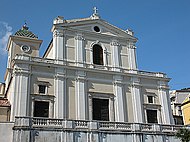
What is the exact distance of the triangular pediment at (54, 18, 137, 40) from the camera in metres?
33.1

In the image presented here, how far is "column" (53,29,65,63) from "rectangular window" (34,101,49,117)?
545 cm

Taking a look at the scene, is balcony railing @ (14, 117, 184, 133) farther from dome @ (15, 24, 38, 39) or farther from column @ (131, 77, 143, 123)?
dome @ (15, 24, 38, 39)

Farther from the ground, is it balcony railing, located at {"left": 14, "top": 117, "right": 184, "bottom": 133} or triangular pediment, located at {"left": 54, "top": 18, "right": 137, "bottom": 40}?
triangular pediment, located at {"left": 54, "top": 18, "right": 137, "bottom": 40}

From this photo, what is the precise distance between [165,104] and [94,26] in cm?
1303

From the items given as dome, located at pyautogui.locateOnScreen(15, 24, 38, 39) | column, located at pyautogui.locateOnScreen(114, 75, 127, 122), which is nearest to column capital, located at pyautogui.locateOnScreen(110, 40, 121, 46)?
column, located at pyautogui.locateOnScreen(114, 75, 127, 122)

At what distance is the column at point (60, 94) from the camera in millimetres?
27919

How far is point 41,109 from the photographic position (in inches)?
1093

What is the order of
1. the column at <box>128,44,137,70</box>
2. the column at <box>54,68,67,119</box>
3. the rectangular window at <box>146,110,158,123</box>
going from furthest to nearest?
the column at <box>128,44,137,70</box>, the rectangular window at <box>146,110,158,123</box>, the column at <box>54,68,67,119</box>

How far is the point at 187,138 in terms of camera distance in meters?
21.6

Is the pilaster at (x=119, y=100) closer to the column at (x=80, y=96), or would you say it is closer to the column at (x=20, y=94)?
the column at (x=80, y=96)

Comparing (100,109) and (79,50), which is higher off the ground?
(79,50)

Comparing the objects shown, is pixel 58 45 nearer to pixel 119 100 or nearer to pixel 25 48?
pixel 119 100

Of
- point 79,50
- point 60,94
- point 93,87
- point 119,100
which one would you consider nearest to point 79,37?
point 79,50

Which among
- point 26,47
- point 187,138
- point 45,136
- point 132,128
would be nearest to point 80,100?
point 132,128
